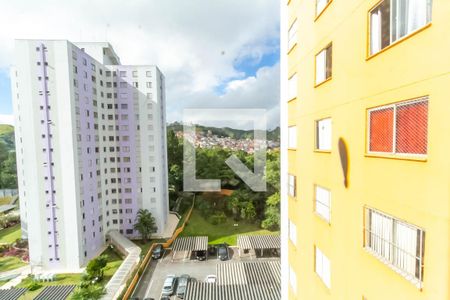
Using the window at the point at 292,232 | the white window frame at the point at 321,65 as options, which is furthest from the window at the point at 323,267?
the white window frame at the point at 321,65

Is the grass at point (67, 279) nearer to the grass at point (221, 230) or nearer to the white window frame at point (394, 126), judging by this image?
the grass at point (221, 230)

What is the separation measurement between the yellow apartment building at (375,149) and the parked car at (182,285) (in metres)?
13.2

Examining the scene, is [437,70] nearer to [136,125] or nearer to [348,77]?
[348,77]

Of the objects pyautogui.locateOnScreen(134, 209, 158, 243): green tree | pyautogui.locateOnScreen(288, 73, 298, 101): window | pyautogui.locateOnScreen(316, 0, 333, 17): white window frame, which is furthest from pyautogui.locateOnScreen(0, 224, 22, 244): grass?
pyautogui.locateOnScreen(316, 0, 333, 17): white window frame

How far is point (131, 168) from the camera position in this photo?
27031 mm

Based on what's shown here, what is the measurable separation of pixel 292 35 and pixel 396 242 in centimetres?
623

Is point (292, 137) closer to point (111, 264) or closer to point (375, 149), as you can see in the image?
point (375, 149)

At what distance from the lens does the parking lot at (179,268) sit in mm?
17978

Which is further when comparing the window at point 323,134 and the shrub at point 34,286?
the shrub at point 34,286

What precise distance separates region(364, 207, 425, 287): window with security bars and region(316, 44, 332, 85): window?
2955 mm

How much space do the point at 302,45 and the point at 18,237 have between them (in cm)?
3745

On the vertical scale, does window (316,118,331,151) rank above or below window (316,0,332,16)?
below

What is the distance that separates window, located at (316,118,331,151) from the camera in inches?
197

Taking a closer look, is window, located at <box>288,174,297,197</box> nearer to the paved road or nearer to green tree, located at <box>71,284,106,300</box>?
green tree, located at <box>71,284,106,300</box>
